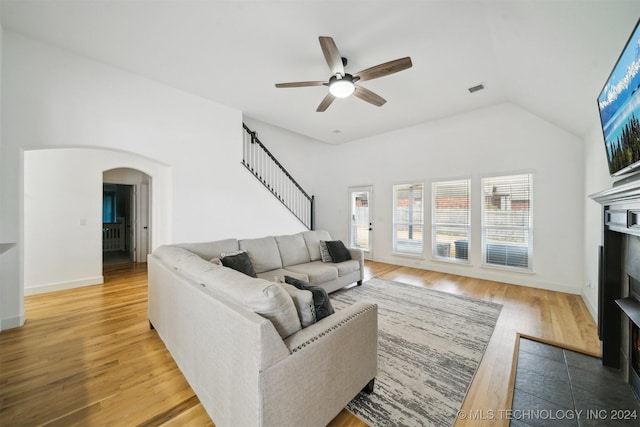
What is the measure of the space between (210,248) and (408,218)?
14.7ft

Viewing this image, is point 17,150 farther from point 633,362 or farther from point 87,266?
point 633,362

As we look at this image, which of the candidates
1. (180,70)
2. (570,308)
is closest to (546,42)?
(570,308)

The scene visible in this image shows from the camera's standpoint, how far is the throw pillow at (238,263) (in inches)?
105

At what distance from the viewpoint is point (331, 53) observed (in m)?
2.39

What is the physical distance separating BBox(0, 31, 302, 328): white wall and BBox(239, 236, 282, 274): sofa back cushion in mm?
1321

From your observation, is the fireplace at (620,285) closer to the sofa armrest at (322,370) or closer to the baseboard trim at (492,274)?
the sofa armrest at (322,370)

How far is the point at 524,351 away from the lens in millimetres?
2318

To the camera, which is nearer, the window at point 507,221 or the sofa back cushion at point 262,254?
the sofa back cushion at point 262,254

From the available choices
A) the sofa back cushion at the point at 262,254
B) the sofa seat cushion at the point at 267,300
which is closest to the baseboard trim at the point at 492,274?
the sofa back cushion at the point at 262,254

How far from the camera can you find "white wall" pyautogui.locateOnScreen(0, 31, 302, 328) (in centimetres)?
276

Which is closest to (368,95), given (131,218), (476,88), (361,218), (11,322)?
(476,88)

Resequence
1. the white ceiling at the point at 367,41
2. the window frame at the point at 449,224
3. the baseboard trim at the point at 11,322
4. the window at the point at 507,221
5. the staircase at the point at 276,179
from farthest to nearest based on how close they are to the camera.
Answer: the staircase at the point at 276,179, the window frame at the point at 449,224, the window at the point at 507,221, the baseboard trim at the point at 11,322, the white ceiling at the point at 367,41

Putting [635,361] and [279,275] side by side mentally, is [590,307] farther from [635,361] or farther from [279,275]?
[279,275]

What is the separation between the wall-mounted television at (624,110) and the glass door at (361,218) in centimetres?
466
